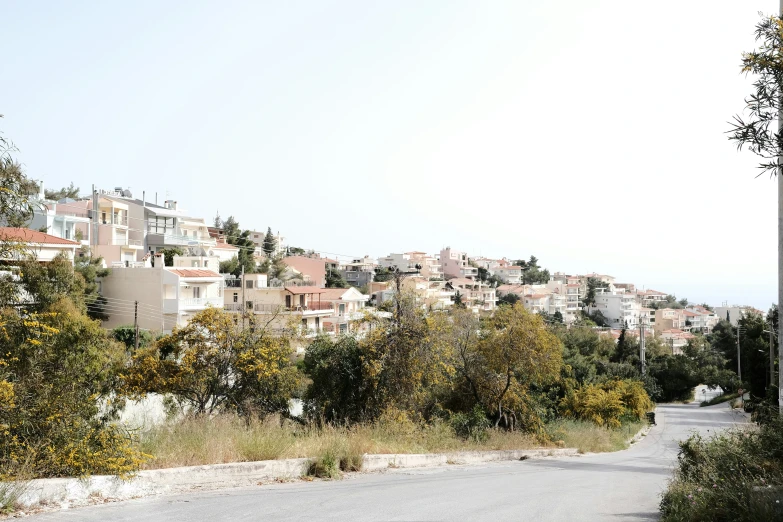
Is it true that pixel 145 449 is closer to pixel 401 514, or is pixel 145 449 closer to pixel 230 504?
pixel 230 504

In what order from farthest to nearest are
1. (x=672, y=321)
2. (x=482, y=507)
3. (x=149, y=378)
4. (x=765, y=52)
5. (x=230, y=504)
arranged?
(x=672, y=321), (x=149, y=378), (x=482, y=507), (x=230, y=504), (x=765, y=52)

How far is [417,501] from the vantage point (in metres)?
9.20

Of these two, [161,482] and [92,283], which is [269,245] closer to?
[92,283]

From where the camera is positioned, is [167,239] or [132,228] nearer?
[132,228]

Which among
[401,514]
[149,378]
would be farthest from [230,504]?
[149,378]

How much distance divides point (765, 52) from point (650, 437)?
38174mm

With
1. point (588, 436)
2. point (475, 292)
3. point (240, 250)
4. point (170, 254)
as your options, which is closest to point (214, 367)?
point (588, 436)

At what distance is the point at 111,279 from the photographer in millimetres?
47438

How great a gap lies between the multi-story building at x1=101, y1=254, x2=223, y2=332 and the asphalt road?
115 feet

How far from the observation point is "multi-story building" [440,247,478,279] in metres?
174

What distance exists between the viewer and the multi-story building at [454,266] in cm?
17375

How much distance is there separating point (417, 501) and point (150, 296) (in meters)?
41.0

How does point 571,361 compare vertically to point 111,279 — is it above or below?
below

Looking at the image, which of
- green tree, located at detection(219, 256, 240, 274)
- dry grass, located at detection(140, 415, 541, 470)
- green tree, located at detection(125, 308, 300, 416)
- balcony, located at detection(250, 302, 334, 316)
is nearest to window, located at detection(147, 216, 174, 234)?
green tree, located at detection(219, 256, 240, 274)
